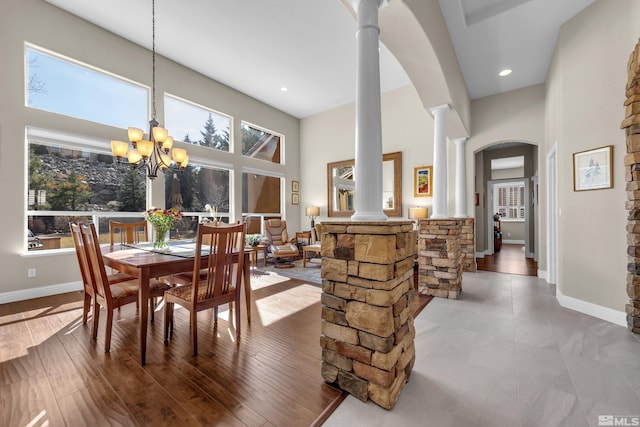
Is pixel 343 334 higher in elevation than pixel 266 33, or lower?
lower

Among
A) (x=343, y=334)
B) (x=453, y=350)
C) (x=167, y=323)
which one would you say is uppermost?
(x=343, y=334)

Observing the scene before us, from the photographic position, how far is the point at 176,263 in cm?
214

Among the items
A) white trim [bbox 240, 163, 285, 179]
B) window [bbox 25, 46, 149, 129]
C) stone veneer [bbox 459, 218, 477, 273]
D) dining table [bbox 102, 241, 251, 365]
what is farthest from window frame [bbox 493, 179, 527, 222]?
window [bbox 25, 46, 149, 129]

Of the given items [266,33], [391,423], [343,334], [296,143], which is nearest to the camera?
[391,423]

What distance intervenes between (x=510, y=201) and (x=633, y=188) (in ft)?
29.2

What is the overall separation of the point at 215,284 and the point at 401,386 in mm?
1543

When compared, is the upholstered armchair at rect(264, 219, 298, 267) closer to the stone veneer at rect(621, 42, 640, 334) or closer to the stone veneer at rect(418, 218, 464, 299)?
the stone veneer at rect(418, 218, 464, 299)

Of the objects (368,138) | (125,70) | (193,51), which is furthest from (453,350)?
(125,70)

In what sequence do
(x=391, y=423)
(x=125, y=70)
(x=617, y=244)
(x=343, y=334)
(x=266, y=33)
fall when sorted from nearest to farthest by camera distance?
1. (x=391, y=423)
2. (x=343, y=334)
3. (x=617, y=244)
4. (x=266, y=33)
5. (x=125, y=70)

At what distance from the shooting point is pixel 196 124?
5.29 meters

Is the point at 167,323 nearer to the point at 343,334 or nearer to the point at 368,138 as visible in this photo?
the point at 343,334

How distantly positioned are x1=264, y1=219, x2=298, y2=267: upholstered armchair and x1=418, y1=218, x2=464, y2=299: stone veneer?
9.32 ft

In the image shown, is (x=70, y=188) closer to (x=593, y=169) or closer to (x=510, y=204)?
(x=593, y=169)

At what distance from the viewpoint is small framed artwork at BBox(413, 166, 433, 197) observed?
554 centimetres
